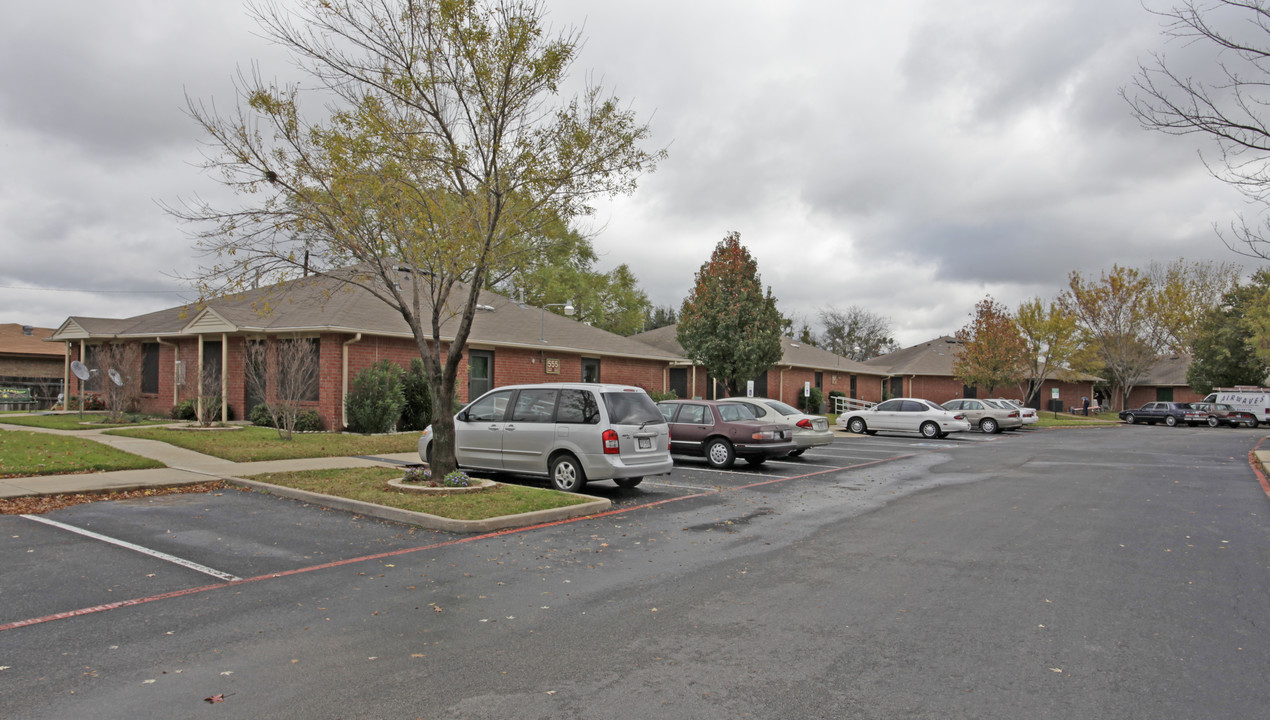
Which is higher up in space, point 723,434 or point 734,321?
point 734,321

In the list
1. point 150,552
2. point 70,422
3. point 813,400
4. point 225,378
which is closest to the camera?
point 150,552

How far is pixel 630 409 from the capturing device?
1145 centimetres

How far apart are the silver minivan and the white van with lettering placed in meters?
46.8

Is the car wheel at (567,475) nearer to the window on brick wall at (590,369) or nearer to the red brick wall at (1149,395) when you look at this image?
the window on brick wall at (590,369)

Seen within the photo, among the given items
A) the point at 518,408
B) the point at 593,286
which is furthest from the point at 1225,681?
the point at 593,286

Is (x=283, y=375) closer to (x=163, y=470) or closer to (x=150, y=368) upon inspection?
(x=163, y=470)

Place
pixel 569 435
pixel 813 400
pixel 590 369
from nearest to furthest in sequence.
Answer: pixel 569 435, pixel 590 369, pixel 813 400

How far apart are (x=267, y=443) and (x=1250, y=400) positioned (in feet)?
170

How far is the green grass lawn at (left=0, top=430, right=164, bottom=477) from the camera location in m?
Result: 11.6

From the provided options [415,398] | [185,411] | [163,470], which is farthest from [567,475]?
[185,411]

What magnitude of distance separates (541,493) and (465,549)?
2938 mm

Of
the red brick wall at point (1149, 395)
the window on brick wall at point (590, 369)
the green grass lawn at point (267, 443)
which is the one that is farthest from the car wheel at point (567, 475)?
the red brick wall at point (1149, 395)

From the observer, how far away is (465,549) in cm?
770

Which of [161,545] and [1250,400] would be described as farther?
[1250,400]
